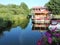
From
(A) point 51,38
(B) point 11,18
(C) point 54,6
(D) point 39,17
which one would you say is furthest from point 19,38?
(C) point 54,6

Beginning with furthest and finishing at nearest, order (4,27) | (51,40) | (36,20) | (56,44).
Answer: (36,20) < (4,27) < (56,44) < (51,40)

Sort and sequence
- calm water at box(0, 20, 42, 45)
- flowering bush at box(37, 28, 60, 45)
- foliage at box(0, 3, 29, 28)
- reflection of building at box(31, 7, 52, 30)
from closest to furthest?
flowering bush at box(37, 28, 60, 45), calm water at box(0, 20, 42, 45), foliage at box(0, 3, 29, 28), reflection of building at box(31, 7, 52, 30)

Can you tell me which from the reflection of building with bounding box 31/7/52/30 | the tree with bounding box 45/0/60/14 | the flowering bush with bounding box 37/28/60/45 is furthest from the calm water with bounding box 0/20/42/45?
the tree with bounding box 45/0/60/14

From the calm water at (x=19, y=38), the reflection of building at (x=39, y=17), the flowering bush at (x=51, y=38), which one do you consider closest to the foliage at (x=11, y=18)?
the reflection of building at (x=39, y=17)

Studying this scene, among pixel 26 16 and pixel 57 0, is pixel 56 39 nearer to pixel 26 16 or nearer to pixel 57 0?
pixel 57 0

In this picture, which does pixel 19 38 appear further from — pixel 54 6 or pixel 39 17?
pixel 54 6

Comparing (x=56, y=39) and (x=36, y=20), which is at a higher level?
(x=56, y=39)

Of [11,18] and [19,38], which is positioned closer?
[19,38]

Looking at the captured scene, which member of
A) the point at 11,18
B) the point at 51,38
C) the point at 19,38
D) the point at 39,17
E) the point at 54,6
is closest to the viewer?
the point at 51,38

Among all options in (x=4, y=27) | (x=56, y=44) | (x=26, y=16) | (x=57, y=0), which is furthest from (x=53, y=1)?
(x=56, y=44)

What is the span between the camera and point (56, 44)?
3.38m

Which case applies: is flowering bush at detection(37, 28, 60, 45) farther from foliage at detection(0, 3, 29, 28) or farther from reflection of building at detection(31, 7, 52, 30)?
reflection of building at detection(31, 7, 52, 30)

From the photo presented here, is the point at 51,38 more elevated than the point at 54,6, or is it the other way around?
the point at 51,38

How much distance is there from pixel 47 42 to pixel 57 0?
91.5ft
